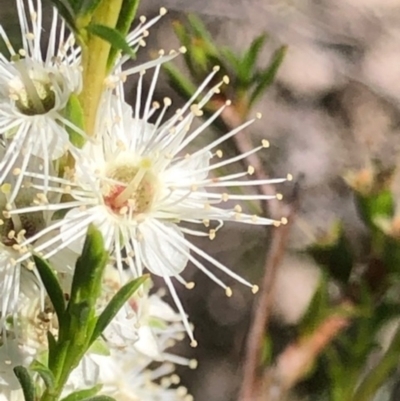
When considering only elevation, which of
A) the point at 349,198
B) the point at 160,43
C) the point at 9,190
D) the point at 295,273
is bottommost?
the point at 295,273

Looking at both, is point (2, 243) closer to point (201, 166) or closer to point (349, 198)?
point (201, 166)

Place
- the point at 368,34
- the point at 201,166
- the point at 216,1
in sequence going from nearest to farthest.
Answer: the point at 201,166
the point at 216,1
the point at 368,34

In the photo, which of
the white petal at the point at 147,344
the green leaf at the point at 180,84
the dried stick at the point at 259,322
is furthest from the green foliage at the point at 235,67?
the white petal at the point at 147,344

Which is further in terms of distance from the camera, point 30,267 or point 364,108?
point 364,108

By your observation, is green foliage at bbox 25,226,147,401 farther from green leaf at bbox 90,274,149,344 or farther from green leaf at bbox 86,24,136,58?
green leaf at bbox 86,24,136,58

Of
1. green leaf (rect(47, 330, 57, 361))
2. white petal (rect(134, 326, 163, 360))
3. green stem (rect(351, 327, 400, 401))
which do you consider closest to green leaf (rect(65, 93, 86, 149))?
green leaf (rect(47, 330, 57, 361))

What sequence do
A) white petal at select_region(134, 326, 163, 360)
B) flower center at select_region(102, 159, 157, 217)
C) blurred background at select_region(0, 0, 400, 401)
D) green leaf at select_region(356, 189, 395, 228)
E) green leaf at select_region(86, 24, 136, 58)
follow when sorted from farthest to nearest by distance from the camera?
blurred background at select_region(0, 0, 400, 401) < green leaf at select_region(356, 189, 395, 228) < white petal at select_region(134, 326, 163, 360) < flower center at select_region(102, 159, 157, 217) < green leaf at select_region(86, 24, 136, 58)

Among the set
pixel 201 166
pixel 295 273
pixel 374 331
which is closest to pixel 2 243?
pixel 201 166

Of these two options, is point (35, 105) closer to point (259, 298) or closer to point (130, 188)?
point (130, 188)
